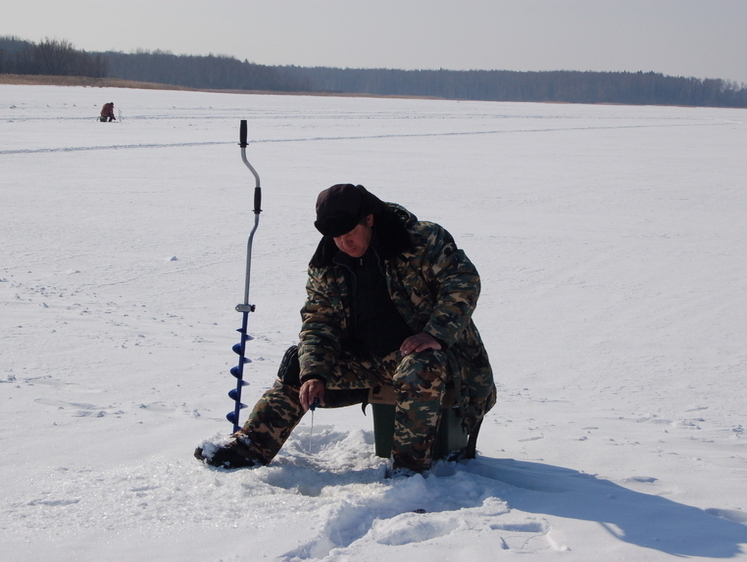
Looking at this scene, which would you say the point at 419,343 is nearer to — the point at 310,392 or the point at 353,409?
the point at 310,392

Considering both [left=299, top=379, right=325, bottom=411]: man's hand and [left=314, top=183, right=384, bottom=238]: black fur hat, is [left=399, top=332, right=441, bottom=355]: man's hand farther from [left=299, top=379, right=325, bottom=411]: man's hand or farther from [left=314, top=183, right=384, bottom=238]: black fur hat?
[left=314, top=183, right=384, bottom=238]: black fur hat

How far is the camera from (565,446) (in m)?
3.63

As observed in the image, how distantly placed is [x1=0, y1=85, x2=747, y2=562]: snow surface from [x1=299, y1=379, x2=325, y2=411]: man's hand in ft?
0.95

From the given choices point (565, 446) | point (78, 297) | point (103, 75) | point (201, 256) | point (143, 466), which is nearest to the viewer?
point (143, 466)

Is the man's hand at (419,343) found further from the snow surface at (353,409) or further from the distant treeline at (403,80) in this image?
the distant treeline at (403,80)

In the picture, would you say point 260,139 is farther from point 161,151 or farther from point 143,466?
point 143,466

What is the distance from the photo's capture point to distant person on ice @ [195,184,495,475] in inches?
119

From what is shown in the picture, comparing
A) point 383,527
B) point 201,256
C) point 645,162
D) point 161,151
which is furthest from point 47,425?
point 645,162

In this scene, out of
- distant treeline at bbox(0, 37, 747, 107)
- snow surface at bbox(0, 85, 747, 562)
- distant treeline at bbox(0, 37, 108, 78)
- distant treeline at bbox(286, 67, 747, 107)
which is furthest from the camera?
distant treeline at bbox(286, 67, 747, 107)

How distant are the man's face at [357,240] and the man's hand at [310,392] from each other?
0.50 meters

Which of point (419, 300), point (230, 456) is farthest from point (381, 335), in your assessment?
point (230, 456)

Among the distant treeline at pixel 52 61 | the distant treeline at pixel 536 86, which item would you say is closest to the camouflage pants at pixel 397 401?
the distant treeline at pixel 52 61

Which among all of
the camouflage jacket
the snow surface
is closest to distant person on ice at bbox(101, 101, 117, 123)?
the snow surface

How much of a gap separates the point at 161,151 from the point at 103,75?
6802 cm
